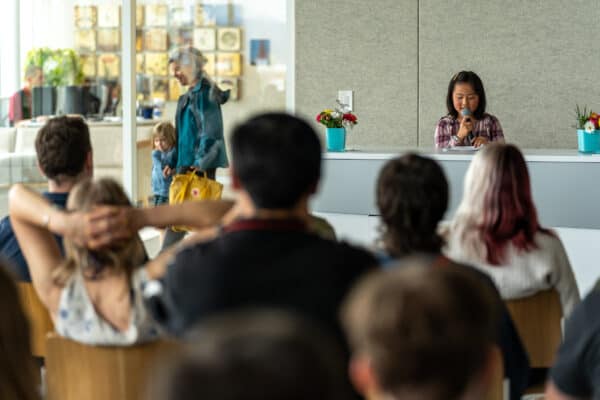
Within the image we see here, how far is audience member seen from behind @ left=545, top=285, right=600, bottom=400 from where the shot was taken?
1713mm

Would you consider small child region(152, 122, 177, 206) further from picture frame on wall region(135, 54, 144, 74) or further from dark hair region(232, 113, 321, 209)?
dark hair region(232, 113, 321, 209)

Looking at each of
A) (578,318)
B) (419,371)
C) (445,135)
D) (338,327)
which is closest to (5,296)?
(419,371)

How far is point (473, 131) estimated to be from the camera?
5.39 m

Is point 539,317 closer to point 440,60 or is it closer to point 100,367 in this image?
point 100,367

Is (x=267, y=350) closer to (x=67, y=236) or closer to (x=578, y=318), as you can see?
(x=578, y=318)

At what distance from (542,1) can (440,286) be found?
5.38m

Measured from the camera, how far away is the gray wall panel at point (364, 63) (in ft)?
21.1

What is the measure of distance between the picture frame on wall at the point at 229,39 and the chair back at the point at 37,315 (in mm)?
4252

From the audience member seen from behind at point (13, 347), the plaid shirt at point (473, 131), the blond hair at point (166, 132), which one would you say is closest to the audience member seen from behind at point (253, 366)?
the audience member seen from behind at point (13, 347)

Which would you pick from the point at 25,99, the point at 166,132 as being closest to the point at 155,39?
the point at 25,99

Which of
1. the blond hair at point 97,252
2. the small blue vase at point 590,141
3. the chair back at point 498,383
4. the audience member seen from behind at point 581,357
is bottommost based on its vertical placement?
the chair back at point 498,383

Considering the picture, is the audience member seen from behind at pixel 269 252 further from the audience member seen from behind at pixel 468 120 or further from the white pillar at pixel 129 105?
the white pillar at pixel 129 105

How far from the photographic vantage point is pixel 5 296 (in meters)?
1.14

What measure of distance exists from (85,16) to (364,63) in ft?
6.32
